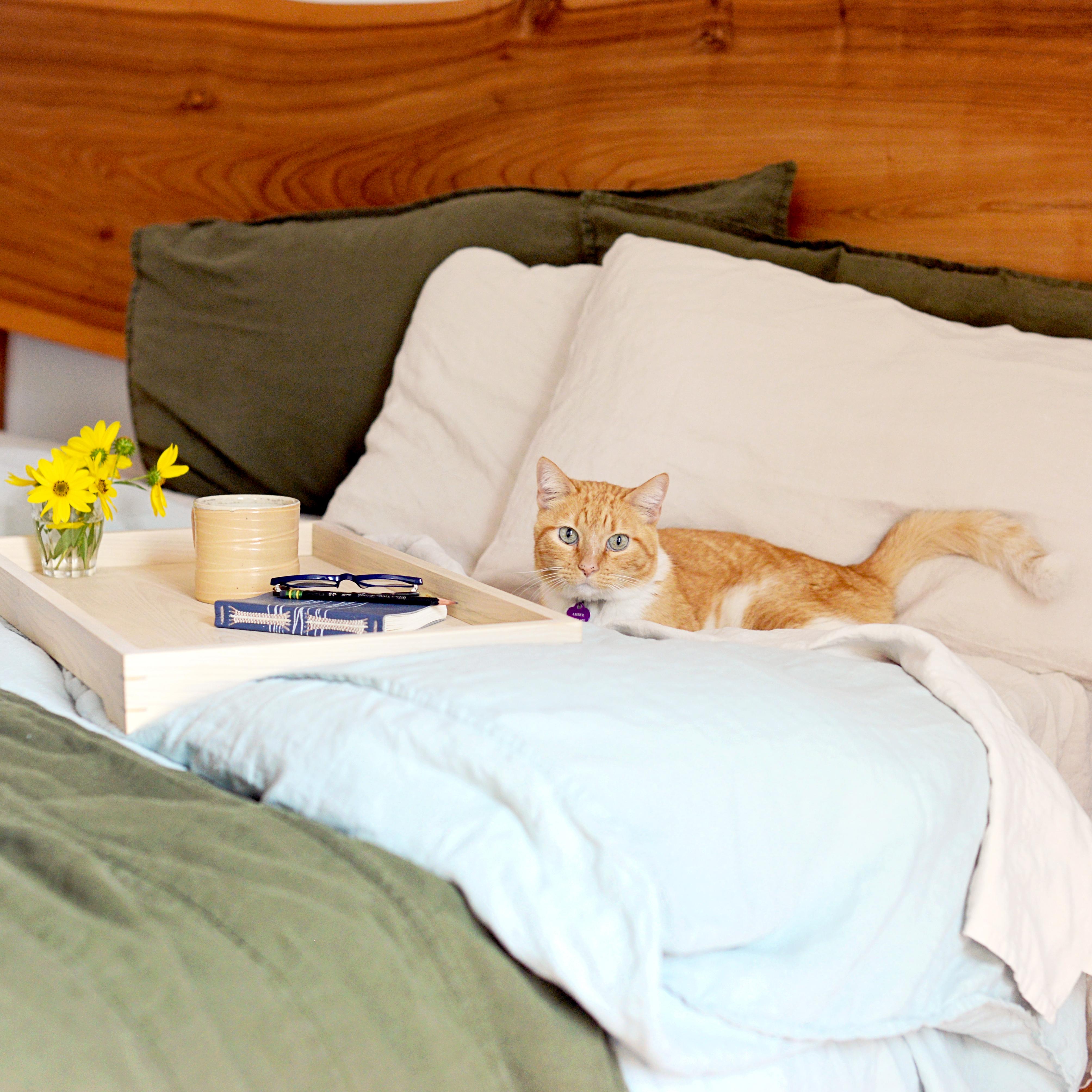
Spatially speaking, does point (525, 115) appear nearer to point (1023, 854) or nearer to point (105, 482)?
point (105, 482)

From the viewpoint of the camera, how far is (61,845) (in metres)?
0.56

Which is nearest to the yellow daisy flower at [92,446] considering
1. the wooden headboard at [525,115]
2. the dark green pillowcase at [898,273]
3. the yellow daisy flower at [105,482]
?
the yellow daisy flower at [105,482]

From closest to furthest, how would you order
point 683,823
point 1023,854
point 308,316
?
1. point 683,823
2. point 1023,854
3. point 308,316

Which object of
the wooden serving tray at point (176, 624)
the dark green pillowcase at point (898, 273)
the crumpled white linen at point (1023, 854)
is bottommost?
the crumpled white linen at point (1023, 854)

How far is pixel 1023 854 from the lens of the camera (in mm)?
752

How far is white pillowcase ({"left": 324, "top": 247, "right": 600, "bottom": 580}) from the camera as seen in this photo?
1.38 metres

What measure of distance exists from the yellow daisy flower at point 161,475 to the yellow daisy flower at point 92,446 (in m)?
0.05

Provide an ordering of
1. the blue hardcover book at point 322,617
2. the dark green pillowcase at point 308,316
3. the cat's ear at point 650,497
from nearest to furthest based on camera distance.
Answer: the blue hardcover book at point 322,617
the cat's ear at point 650,497
the dark green pillowcase at point 308,316

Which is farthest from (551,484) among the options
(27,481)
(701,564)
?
(27,481)

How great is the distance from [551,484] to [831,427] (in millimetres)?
295

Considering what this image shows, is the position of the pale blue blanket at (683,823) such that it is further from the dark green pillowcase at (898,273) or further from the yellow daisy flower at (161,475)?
the dark green pillowcase at (898,273)

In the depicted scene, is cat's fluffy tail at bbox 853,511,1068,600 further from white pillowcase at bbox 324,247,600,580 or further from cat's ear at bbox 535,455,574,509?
white pillowcase at bbox 324,247,600,580

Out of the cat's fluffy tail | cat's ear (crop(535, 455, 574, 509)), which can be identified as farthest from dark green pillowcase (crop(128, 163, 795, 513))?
the cat's fluffy tail

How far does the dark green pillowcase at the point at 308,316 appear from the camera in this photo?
1.61 m
